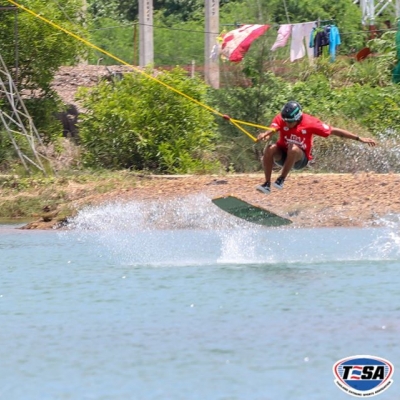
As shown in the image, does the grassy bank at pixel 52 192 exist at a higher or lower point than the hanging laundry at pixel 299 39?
lower

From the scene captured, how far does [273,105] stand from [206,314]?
12.5 meters

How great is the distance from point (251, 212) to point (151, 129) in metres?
6.42

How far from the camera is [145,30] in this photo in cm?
2628

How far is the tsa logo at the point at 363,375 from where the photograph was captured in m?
7.17

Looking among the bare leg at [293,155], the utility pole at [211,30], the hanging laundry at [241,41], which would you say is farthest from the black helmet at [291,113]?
the utility pole at [211,30]

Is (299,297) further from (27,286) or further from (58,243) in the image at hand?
(58,243)

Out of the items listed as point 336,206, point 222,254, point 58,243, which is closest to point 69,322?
point 222,254

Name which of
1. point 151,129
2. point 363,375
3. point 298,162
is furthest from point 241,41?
point 363,375

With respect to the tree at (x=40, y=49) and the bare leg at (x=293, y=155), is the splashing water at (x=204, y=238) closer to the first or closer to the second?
the bare leg at (x=293, y=155)

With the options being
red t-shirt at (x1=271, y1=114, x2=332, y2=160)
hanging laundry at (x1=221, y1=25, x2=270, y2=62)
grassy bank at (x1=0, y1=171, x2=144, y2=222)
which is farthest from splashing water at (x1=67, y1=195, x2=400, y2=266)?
hanging laundry at (x1=221, y1=25, x2=270, y2=62)

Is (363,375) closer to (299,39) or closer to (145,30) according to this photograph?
(299,39)

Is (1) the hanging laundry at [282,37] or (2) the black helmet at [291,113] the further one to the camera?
(1) the hanging laundry at [282,37]

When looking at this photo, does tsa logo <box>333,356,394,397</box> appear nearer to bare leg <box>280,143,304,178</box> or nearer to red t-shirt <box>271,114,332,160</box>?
bare leg <box>280,143,304,178</box>

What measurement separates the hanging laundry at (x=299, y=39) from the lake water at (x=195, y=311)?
27.2 ft
